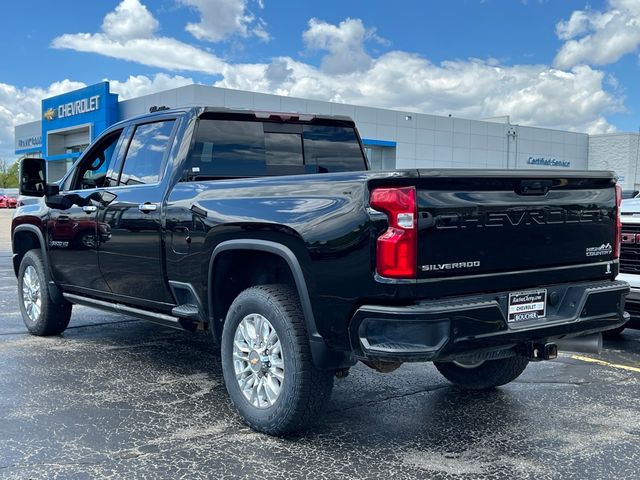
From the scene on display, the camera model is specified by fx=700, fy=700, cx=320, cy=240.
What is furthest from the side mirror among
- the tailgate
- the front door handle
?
the tailgate

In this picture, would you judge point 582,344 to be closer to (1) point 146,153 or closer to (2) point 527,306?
(2) point 527,306

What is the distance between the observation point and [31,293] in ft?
22.8

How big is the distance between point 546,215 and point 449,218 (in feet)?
2.47

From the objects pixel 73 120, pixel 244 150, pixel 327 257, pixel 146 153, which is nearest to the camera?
pixel 327 257

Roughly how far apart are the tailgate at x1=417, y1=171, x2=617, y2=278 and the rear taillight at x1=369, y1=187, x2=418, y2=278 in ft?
0.14

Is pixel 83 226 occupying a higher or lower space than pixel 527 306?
higher

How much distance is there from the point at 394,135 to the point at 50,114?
22112 millimetres

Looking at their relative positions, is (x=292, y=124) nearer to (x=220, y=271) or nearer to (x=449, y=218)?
(x=220, y=271)

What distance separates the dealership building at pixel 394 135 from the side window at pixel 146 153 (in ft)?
90.8

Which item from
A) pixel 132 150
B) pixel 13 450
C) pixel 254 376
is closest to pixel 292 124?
pixel 132 150

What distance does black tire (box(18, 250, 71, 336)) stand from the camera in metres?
6.64

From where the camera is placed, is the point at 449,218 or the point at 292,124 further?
the point at 292,124

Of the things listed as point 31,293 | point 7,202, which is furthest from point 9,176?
point 31,293

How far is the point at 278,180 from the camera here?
407 centimetres
